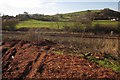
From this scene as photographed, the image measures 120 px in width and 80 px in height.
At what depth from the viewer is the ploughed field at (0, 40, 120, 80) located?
10355 mm

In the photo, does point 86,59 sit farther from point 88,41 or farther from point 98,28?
point 98,28

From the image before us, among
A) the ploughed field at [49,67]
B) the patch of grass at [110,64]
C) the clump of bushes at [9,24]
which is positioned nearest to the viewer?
the ploughed field at [49,67]

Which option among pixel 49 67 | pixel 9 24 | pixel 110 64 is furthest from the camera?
pixel 9 24

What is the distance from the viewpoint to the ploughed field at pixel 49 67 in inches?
408

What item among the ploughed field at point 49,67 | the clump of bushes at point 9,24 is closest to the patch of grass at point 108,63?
the ploughed field at point 49,67

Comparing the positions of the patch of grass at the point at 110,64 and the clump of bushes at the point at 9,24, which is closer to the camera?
the patch of grass at the point at 110,64

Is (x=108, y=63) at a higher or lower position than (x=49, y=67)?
higher

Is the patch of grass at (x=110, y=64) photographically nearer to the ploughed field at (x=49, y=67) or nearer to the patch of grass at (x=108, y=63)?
the patch of grass at (x=108, y=63)

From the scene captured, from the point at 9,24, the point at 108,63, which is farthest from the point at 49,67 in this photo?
the point at 9,24

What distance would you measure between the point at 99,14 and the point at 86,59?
32130 millimetres

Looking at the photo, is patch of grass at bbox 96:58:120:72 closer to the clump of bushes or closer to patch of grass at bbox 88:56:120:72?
patch of grass at bbox 88:56:120:72

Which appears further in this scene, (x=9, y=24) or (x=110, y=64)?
(x=9, y=24)

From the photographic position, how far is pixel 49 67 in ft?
38.2

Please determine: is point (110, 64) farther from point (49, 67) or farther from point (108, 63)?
point (49, 67)
